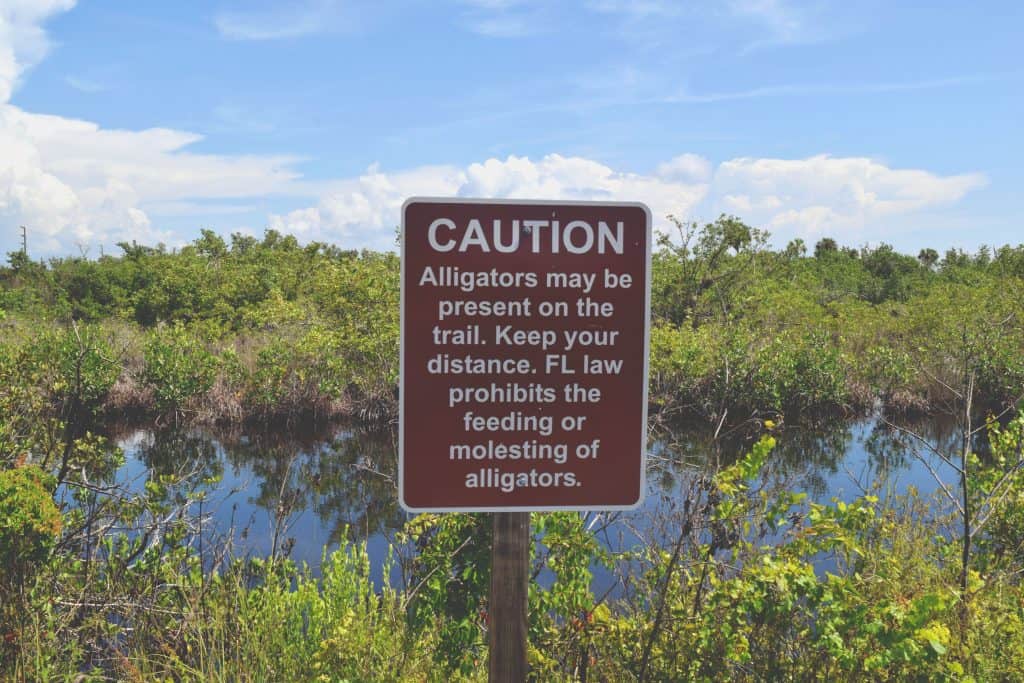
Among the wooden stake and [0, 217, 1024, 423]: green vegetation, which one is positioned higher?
[0, 217, 1024, 423]: green vegetation

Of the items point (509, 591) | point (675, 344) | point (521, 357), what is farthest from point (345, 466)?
point (521, 357)

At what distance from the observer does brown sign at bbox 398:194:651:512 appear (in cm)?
204

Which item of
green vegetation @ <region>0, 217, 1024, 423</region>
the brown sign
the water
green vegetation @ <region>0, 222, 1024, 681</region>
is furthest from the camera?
green vegetation @ <region>0, 217, 1024, 423</region>

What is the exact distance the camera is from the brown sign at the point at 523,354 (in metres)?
2.04

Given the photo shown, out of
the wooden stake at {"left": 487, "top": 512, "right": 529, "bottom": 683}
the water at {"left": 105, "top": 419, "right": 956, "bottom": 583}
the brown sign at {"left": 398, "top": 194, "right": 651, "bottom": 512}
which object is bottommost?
the water at {"left": 105, "top": 419, "right": 956, "bottom": 583}

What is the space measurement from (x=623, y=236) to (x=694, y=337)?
15.5 metres

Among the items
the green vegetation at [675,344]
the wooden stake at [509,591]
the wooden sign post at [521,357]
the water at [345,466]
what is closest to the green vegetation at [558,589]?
the wooden stake at [509,591]

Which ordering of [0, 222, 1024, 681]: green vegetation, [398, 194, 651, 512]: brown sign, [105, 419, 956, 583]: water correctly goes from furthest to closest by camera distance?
[105, 419, 956, 583]: water < [0, 222, 1024, 681]: green vegetation < [398, 194, 651, 512]: brown sign

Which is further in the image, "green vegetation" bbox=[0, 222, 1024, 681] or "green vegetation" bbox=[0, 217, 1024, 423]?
"green vegetation" bbox=[0, 217, 1024, 423]

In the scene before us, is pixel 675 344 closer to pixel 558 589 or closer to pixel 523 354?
pixel 558 589

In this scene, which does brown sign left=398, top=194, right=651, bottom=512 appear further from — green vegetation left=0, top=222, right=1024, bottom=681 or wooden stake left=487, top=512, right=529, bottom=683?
green vegetation left=0, top=222, right=1024, bottom=681

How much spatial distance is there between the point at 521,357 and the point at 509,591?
0.66 metres

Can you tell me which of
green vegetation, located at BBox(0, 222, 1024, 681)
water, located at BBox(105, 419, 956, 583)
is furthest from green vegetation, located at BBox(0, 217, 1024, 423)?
green vegetation, located at BBox(0, 222, 1024, 681)

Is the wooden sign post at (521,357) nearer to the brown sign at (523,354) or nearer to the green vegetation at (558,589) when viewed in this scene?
the brown sign at (523,354)
